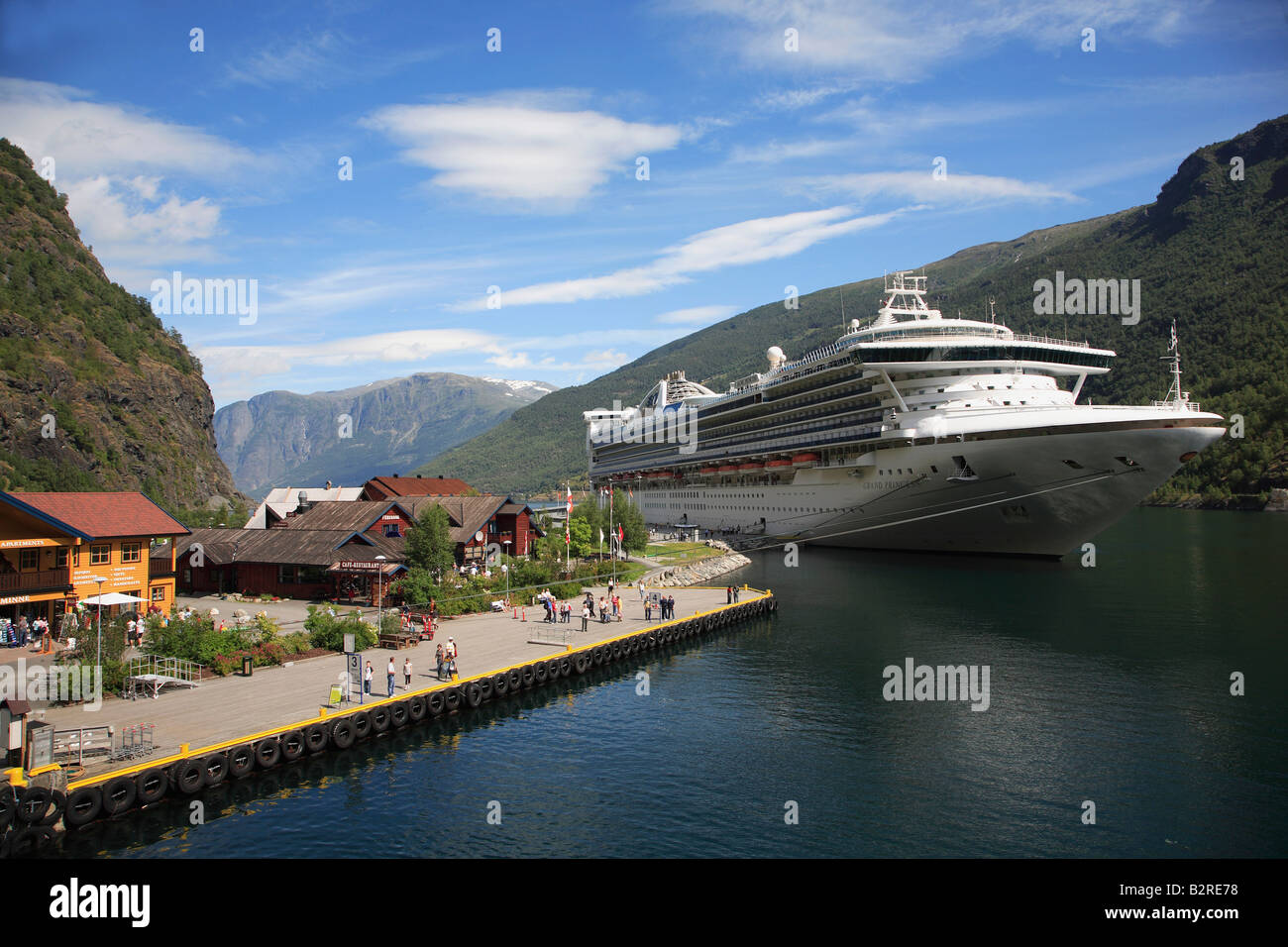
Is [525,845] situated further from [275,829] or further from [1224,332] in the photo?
[1224,332]

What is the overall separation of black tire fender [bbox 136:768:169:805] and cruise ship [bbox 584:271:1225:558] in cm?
4372

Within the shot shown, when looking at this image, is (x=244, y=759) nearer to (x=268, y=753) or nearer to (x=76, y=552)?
(x=268, y=753)

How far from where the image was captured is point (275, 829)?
54.2 feet

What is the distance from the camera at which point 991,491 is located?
50.6 meters

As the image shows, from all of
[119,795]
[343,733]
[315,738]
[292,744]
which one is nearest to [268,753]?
[292,744]

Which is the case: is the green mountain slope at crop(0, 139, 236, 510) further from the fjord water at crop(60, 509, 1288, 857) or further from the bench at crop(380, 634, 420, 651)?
the fjord water at crop(60, 509, 1288, 857)

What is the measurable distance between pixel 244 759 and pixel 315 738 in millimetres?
1948

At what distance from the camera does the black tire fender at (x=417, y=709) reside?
23.2 m

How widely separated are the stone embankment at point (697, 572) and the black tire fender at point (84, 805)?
37502 millimetres

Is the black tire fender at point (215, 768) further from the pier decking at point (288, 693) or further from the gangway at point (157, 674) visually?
the gangway at point (157, 674)

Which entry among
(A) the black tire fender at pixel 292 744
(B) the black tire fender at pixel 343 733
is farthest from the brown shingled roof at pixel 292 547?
(A) the black tire fender at pixel 292 744

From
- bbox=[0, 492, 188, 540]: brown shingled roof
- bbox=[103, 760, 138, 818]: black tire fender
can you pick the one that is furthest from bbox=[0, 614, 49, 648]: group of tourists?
bbox=[103, 760, 138, 818]: black tire fender

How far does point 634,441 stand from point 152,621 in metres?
84.1
